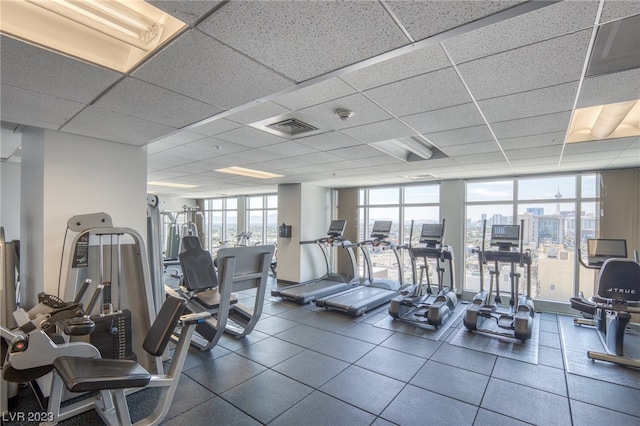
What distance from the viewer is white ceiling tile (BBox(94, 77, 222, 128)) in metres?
2.10

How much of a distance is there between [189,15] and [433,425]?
3.24 meters

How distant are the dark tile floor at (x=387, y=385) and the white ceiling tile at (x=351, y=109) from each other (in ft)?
8.71

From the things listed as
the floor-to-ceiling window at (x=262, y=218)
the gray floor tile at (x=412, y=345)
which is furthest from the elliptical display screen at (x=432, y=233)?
the floor-to-ceiling window at (x=262, y=218)

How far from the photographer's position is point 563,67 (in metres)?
1.93

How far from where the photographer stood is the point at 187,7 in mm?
1283

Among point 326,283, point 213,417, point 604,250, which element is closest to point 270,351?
point 213,417

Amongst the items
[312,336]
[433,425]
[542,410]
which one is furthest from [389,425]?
[312,336]

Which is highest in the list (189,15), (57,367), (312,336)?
(189,15)

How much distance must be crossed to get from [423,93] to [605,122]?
8.16 ft

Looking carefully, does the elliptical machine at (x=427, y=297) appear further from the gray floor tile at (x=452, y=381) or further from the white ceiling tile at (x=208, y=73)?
the white ceiling tile at (x=208, y=73)

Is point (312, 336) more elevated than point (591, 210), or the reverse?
point (591, 210)

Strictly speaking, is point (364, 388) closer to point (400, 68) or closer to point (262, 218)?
point (400, 68)

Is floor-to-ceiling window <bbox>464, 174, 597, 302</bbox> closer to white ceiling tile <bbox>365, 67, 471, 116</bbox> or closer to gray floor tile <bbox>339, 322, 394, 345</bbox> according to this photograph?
gray floor tile <bbox>339, 322, 394, 345</bbox>

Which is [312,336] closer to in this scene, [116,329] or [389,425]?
[389,425]
